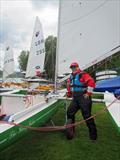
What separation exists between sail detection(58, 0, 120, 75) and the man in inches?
21.5

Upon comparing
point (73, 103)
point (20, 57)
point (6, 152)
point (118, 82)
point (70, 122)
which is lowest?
point (6, 152)

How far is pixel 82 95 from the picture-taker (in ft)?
13.6

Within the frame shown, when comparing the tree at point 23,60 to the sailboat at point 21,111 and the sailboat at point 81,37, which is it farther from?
the sailboat at point 21,111

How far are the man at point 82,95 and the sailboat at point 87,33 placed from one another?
52cm

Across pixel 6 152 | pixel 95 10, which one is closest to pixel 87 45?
pixel 95 10

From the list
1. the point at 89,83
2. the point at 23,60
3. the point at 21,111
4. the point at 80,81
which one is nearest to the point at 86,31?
the point at 80,81

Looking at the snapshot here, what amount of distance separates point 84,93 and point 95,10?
169cm

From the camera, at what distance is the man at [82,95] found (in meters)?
4.06

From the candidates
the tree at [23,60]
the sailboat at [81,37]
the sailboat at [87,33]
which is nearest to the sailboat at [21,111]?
the sailboat at [81,37]

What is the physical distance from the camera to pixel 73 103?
429 centimetres

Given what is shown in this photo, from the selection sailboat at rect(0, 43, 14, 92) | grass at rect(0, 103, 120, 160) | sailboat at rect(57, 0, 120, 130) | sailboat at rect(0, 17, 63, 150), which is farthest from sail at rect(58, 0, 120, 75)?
sailboat at rect(0, 43, 14, 92)

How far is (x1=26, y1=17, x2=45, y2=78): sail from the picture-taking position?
38.9 feet

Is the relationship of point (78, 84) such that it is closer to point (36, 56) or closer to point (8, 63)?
point (36, 56)

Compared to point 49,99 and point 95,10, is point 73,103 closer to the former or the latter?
point 49,99
